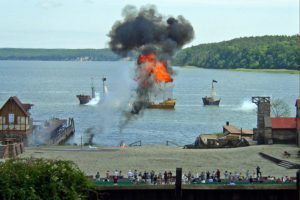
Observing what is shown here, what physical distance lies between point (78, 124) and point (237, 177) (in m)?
71.1

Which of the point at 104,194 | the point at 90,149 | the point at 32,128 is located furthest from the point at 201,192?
the point at 32,128

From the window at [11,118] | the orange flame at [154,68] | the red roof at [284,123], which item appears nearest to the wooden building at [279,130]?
the red roof at [284,123]

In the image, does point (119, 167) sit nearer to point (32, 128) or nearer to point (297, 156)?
point (297, 156)

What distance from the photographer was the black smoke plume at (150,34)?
54.4 metres

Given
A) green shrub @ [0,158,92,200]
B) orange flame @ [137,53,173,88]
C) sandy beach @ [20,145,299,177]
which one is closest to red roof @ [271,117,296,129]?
sandy beach @ [20,145,299,177]

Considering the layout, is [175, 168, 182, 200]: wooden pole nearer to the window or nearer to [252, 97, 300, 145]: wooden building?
[252, 97, 300, 145]: wooden building

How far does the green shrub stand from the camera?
25.9 meters

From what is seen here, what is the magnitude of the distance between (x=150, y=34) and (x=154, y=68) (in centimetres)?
627

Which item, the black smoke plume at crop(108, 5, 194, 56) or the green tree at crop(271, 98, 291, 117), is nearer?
the black smoke plume at crop(108, 5, 194, 56)

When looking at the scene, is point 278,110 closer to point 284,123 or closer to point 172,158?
point 284,123

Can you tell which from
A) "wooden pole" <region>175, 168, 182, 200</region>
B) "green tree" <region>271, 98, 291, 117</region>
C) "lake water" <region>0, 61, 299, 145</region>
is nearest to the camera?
"wooden pole" <region>175, 168, 182, 200</region>

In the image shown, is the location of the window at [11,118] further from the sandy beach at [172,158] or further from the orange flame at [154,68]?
the orange flame at [154,68]

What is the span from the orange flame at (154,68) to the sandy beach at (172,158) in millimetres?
8212

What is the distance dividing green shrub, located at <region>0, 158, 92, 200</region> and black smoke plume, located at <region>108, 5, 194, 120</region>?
28.9 metres
